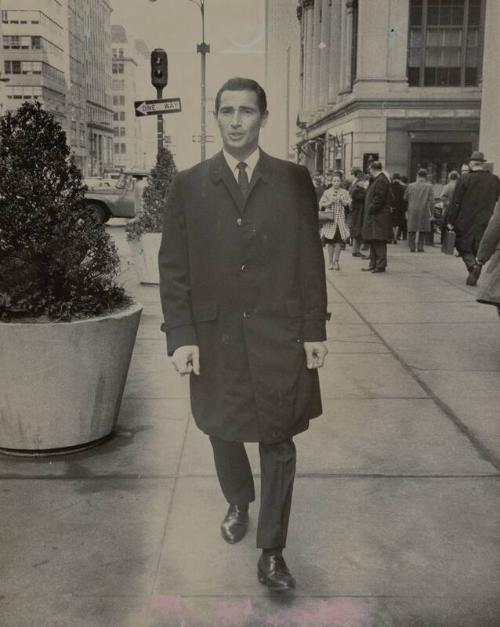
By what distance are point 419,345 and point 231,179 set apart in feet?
16.7

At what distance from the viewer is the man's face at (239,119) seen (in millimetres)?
3184

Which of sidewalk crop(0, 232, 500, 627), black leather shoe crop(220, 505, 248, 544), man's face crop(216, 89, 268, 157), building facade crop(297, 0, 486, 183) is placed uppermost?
building facade crop(297, 0, 486, 183)

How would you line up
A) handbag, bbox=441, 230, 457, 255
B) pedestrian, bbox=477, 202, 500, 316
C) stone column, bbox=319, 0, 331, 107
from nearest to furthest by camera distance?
pedestrian, bbox=477, 202, 500, 316 → handbag, bbox=441, 230, 457, 255 → stone column, bbox=319, 0, 331, 107

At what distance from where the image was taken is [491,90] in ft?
78.2

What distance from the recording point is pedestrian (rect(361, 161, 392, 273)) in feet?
46.1

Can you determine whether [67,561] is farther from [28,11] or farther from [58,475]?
[28,11]

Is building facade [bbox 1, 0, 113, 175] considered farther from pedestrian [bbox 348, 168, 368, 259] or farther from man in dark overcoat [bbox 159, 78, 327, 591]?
man in dark overcoat [bbox 159, 78, 327, 591]

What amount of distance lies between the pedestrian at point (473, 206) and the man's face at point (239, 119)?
9638mm

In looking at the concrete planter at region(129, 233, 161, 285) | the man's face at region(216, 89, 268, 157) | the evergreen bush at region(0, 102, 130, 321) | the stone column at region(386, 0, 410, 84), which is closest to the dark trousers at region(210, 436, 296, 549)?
the man's face at region(216, 89, 268, 157)

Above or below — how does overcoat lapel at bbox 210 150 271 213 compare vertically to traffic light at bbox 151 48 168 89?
below

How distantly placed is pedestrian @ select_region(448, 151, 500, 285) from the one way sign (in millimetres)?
4388

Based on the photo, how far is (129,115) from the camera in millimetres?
159750

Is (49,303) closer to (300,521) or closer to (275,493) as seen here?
(300,521)

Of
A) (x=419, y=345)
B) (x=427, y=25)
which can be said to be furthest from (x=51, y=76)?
(x=419, y=345)
